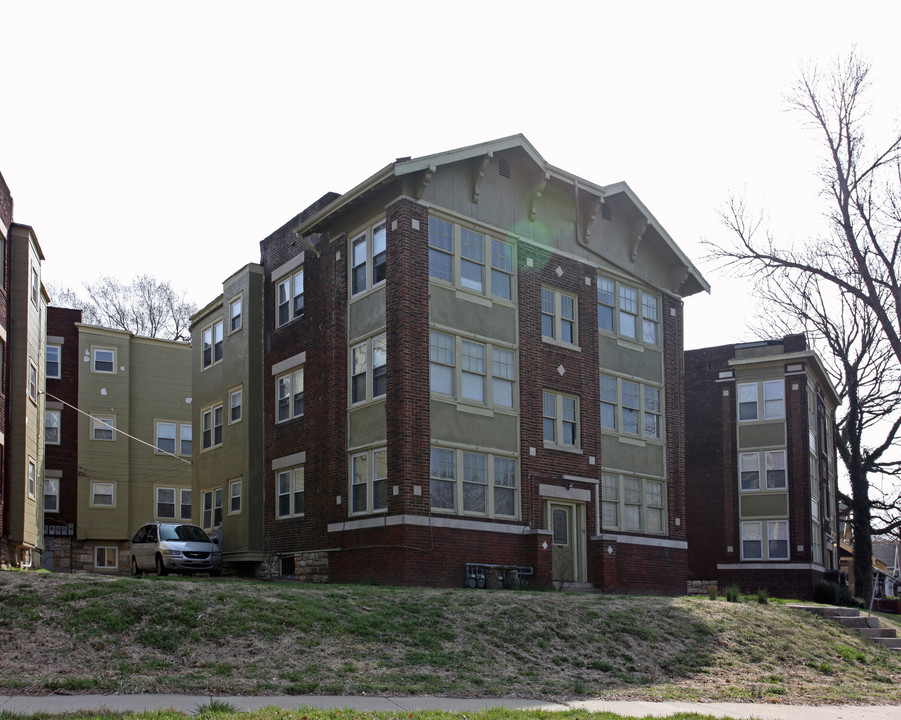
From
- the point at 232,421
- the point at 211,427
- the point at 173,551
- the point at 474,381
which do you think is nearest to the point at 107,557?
the point at 211,427

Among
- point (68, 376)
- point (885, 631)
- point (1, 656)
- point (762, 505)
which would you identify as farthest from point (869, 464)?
point (1, 656)

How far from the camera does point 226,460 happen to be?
3031 centimetres

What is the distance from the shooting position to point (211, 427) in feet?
105

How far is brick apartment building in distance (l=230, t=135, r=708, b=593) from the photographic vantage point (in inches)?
904

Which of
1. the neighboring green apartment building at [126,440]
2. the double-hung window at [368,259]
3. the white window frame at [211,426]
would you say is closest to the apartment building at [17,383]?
the white window frame at [211,426]

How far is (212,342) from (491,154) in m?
13.0

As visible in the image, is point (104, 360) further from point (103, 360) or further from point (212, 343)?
point (212, 343)

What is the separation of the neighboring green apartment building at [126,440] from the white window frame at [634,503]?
21.7 m

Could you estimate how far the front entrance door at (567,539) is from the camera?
25391mm

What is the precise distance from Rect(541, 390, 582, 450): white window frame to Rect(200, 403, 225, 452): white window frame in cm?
1098

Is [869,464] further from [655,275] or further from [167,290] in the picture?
[167,290]

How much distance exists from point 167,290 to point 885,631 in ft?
138

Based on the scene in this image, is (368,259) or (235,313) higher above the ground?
(368,259)

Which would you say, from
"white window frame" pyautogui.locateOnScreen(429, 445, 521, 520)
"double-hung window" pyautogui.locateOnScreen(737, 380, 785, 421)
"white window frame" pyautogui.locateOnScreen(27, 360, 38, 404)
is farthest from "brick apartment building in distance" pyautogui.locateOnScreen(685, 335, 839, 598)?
"white window frame" pyautogui.locateOnScreen(27, 360, 38, 404)
